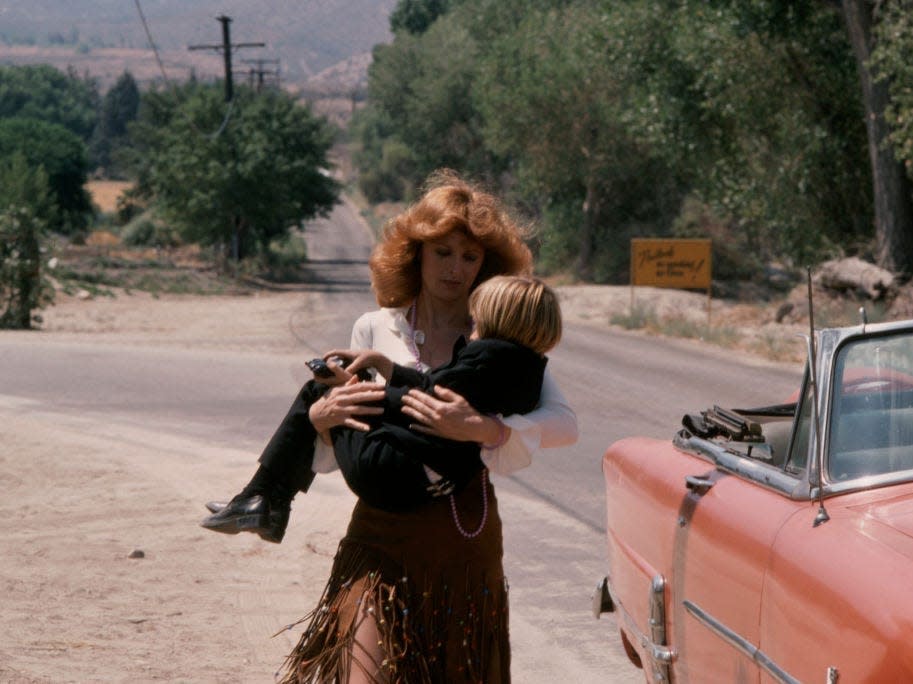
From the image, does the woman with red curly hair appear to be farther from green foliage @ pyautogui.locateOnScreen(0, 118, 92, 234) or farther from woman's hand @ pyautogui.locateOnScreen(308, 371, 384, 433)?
green foliage @ pyautogui.locateOnScreen(0, 118, 92, 234)

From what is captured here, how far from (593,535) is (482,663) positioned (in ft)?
15.3

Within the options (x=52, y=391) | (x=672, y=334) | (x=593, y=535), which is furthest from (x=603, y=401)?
(x=672, y=334)

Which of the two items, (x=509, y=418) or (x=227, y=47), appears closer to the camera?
(x=509, y=418)

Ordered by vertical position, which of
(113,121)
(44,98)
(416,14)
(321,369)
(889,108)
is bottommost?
(321,369)

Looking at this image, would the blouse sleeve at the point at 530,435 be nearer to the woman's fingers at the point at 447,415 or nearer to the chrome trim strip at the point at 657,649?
the woman's fingers at the point at 447,415

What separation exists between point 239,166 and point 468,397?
172 feet

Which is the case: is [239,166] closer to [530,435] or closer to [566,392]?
[566,392]

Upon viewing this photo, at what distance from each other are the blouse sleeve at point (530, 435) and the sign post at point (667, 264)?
25.0m

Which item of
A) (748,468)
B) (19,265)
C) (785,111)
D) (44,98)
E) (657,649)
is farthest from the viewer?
(44,98)

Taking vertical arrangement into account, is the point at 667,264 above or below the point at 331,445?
below

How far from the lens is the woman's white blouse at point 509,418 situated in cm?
336

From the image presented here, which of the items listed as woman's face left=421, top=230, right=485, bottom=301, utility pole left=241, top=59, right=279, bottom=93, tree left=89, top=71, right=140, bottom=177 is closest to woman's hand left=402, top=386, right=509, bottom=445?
woman's face left=421, top=230, right=485, bottom=301

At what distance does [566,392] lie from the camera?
16297 mm

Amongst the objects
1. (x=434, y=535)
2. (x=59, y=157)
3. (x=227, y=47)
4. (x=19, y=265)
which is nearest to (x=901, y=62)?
(x=19, y=265)
